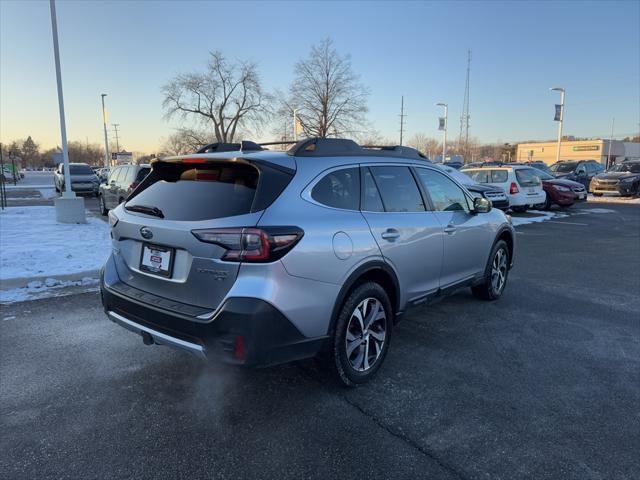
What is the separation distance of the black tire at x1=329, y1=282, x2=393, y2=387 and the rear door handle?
39 centimetres

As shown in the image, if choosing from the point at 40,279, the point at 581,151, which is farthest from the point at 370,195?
the point at 581,151

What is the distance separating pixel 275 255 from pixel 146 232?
3.39 ft

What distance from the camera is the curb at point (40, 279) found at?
5.84 metres

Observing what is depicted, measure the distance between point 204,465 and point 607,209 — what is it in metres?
20.9

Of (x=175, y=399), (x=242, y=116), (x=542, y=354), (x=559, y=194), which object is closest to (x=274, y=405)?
(x=175, y=399)

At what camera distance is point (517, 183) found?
52.5ft

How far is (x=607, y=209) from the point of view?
18781mm

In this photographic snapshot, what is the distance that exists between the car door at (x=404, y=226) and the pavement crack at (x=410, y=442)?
1094 mm

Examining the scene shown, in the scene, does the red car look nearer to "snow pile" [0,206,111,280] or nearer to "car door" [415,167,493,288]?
"car door" [415,167,493,288]

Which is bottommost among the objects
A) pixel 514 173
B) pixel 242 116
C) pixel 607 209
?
pixel 607 209

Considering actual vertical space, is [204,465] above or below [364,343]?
below

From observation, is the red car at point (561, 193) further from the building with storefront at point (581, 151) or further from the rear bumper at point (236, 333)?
the building with storefront at point (581, 151)

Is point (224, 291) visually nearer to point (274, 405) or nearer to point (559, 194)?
point (274, 405)

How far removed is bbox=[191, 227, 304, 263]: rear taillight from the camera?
262 centimetres
